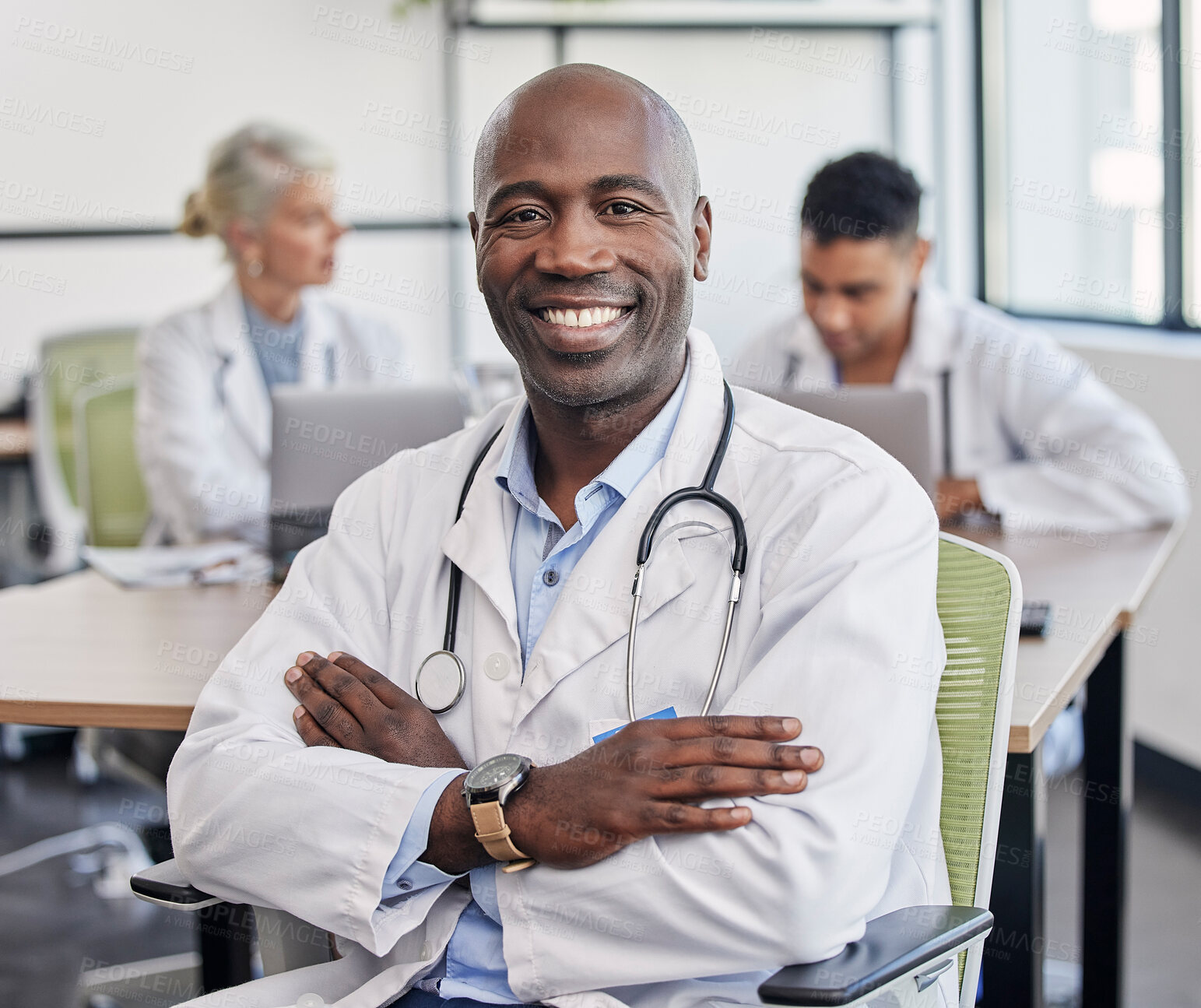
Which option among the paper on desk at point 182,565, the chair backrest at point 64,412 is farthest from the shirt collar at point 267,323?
the paper on desk at point 182,565

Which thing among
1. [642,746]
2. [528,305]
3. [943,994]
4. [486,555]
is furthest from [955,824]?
[528,305]

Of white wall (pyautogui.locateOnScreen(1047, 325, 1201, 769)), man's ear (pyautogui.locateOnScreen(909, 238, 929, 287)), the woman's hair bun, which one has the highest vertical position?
the woman's hair bun

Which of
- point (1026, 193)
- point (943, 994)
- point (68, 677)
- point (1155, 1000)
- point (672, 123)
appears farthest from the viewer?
point (1026, 193)

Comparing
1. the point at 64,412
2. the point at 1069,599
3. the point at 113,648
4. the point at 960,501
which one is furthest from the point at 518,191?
the point at 64,412

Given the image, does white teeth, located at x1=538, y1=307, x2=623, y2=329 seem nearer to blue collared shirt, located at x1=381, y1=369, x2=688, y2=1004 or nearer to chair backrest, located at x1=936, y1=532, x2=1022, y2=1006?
blue collared shirt, located at x1=381, y1=369, x2=688, y2=1004

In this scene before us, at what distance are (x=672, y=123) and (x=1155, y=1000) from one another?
1746 mm

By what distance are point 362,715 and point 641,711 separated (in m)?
0.28

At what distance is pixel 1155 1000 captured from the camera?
219 centimetres

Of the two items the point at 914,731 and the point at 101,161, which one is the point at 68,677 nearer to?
the point at 914,731

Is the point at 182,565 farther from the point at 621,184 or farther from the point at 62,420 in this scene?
the point at 62,420

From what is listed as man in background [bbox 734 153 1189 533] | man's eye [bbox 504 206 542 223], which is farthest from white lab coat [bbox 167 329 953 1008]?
man in background [bbox 734 153 1189 533]

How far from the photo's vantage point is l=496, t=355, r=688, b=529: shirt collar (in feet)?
4.39

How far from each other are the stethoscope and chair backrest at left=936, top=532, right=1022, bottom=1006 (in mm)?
247

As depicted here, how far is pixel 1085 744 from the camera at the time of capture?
2027mm
